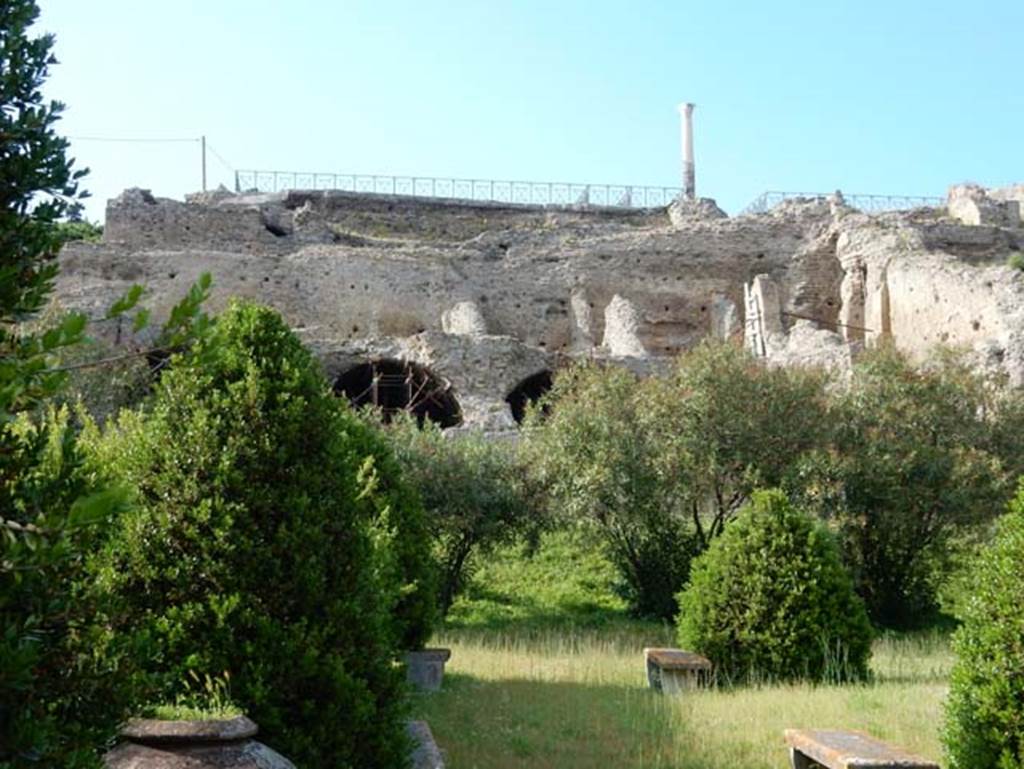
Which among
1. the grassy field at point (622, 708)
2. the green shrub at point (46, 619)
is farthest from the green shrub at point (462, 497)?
the green shrub at point (46, 619)

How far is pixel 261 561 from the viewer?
6.19 m

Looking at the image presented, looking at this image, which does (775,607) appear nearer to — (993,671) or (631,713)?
(631,713)

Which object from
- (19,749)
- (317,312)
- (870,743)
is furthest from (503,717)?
(317,312)

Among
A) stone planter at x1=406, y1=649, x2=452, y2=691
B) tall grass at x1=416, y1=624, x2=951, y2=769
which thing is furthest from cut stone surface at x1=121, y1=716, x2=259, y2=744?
stone planter at x1=406, y1=649, x2=452, y2=691

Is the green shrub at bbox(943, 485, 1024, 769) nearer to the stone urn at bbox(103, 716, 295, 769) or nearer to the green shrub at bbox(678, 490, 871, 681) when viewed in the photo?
the stone urn at bbox(103, 716, 295, 769)

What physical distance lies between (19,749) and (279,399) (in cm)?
306

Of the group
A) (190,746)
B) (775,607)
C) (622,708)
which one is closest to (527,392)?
(775,607)

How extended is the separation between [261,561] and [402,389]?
22071 mm

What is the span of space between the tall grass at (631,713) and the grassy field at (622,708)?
0.01 metres

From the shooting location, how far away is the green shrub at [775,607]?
11.4 m

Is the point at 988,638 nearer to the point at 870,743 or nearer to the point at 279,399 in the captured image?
the point at 870,743

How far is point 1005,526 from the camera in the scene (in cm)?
679

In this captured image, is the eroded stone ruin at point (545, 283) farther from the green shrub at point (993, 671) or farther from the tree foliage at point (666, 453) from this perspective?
the green shrub at point (993, 671)

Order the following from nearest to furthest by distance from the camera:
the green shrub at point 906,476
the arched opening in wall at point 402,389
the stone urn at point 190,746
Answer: the stone urn at point 190,746
the green shrub at point 906,476
the arched opening in wall at point 402,389
